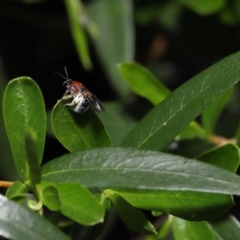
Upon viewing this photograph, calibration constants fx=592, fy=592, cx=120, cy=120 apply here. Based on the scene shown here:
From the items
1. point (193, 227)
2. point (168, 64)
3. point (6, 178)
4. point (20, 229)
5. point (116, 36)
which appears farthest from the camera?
point (168, 64)

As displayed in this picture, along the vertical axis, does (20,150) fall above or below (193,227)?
above

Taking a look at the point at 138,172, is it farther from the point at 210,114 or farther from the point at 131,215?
the point at 210,114

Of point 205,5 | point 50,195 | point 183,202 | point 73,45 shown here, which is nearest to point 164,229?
point 183,202

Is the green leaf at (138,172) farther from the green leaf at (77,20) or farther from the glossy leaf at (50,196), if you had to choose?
the green leaf at (77,20)

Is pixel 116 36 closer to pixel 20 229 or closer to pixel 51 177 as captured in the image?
pixel 51 177

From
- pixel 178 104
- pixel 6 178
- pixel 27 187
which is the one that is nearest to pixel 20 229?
pixel 27 187

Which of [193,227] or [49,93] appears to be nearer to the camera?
[193,227]

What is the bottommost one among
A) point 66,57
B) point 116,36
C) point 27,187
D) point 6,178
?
point 6,178

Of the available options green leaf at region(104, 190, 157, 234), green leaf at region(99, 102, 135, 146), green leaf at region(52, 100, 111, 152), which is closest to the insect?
green leaf at region(52, 100, 111, 152)
